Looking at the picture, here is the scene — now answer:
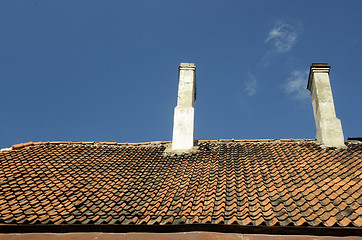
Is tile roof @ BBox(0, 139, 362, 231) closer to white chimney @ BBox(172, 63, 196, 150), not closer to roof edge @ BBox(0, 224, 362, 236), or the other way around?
roof edge @ BBox(0, 224, 362, 236)

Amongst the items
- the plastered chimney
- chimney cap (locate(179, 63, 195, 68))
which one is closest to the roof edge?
the plastered chimney

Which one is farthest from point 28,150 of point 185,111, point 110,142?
point 185,111

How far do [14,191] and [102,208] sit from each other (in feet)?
6.84

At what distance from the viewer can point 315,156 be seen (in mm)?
6945

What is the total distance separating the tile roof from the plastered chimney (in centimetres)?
36

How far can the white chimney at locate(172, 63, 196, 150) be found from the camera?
8156 millimetres

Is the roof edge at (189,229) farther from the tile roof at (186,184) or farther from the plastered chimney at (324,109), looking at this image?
the plastered chimney at (324,109)

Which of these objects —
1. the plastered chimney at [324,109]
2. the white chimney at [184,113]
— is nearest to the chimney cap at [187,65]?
the white chimney at [184,113]

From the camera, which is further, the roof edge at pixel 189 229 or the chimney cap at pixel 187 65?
the chimney cap at pixel 187 65

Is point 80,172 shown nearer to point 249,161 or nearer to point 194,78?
point 249,161

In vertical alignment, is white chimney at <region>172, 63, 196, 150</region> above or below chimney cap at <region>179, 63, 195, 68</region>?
below

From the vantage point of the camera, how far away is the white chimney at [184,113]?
816 centimetres

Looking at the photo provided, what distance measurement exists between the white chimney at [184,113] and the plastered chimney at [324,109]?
3521mm

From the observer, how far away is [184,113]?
338 inches
